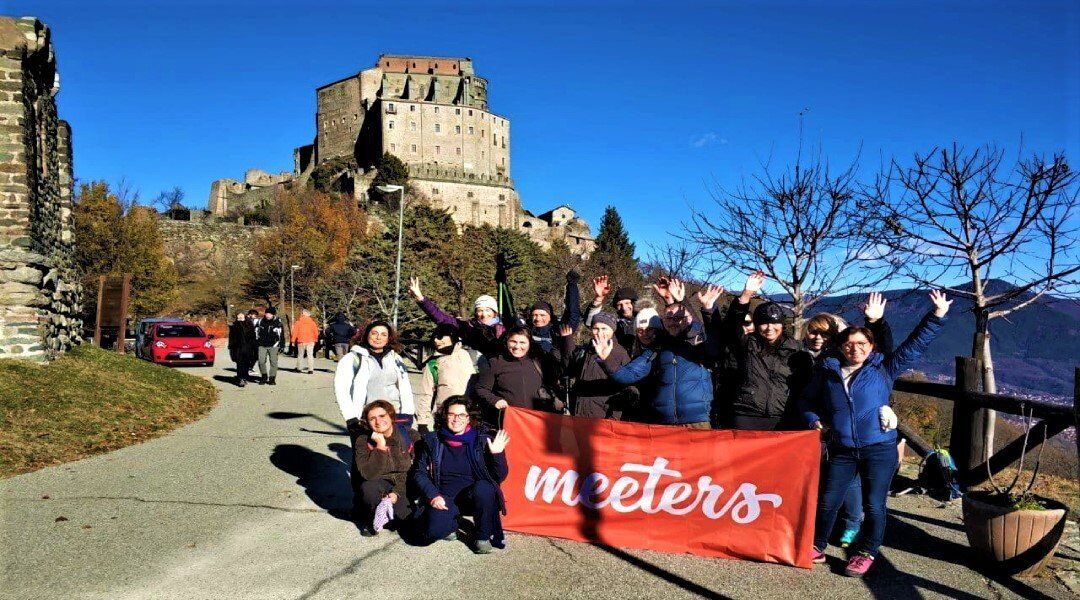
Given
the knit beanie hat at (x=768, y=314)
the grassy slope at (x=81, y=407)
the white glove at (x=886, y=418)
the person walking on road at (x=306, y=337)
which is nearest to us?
the white glove at (x=886, y=418)

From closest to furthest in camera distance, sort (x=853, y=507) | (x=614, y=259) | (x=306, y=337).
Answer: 1. (x=853, y=507)
2. (x=306, y=337)
3. (x=614, y=259)

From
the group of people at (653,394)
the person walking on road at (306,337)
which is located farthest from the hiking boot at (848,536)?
the person walking on road at (306,337)

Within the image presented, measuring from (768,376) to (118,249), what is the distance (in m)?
47.7

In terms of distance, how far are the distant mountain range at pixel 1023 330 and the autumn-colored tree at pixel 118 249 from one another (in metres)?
41.3

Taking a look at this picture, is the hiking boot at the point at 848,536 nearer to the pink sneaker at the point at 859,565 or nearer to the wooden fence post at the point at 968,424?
the pink sneaker at the point at 859,565

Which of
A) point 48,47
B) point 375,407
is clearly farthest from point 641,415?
point 48,47

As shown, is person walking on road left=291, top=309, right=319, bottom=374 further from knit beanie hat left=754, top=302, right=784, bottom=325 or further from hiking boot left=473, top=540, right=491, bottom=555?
knit beanie hat left=754, top=302, right=784, bottom=325

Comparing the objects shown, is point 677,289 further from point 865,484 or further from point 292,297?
point 292,297

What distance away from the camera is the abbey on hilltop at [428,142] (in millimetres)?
104062

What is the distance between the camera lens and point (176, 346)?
70.2ft

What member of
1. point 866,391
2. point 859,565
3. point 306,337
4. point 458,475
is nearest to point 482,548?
point 458,475

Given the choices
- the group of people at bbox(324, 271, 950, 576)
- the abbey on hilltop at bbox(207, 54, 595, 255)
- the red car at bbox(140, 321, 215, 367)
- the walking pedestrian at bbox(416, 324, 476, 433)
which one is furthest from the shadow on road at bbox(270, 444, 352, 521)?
the abbey on hilltop at bbox(207, 54, 595, 255)

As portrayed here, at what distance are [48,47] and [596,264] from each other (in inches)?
1692

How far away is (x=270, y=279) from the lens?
62750 millimetres
